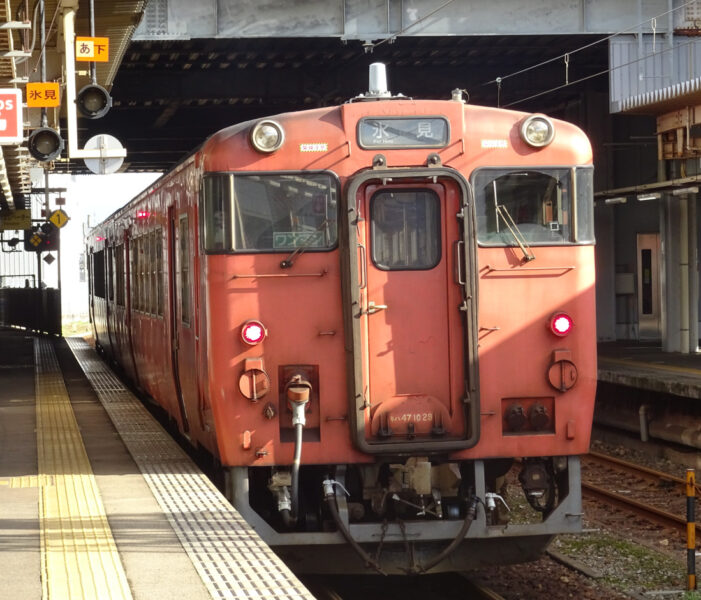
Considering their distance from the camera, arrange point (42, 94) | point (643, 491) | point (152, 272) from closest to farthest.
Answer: point (152, 272)
point (643, 491)
point (42, 94)

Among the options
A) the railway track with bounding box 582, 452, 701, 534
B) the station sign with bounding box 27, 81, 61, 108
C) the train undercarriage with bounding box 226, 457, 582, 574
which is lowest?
the railway track with bounding box 582, 452, 701, 534

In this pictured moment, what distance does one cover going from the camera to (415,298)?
26.4ft

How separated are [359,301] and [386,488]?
1199mm

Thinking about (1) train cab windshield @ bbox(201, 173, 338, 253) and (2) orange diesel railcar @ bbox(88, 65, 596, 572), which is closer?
(2) orange diesel railcar @ bbox(88, 65, 596, 572)

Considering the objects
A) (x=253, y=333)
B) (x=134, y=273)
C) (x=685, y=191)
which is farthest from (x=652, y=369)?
(x=253, y=333)

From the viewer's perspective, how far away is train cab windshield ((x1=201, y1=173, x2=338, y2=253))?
8086mm

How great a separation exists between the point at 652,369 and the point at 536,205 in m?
9.79

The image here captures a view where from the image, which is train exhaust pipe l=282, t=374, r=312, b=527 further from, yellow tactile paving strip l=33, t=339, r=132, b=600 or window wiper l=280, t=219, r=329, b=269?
yellow tactile paving strip l=33, t=339, r=132, b=600

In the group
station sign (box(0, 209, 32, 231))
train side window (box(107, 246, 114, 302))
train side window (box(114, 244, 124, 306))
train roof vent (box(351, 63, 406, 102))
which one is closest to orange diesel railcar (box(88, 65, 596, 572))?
train roof vent (box(351, 63, 406, 102))

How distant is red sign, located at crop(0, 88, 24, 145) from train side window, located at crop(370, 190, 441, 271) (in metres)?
8.37

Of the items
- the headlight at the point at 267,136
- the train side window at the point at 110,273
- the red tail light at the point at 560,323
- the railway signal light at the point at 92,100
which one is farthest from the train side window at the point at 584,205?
the train side window at the point at 110,273

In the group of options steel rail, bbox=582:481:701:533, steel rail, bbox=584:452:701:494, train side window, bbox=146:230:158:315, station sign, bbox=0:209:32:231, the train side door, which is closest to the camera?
the train side door

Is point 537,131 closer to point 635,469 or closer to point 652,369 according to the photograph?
point 635,469

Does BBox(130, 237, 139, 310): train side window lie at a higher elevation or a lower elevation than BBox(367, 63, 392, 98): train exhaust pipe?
lower
